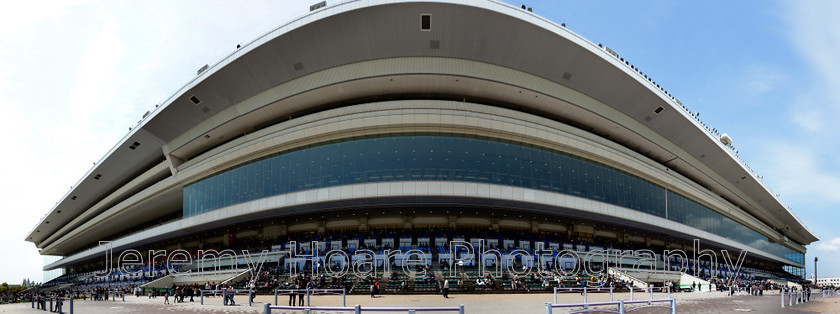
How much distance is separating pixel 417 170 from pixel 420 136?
2970mm

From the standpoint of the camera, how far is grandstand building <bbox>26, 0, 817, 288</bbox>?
40.7 m

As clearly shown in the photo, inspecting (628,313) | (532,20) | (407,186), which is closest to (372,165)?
(407,186)

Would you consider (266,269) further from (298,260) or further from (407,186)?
(407,186)

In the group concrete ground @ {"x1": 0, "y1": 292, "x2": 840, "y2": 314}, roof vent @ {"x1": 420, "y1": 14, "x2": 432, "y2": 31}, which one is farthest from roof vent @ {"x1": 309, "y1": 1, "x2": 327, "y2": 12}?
concrete ground @ {"x1": 0, "y1": 292, "x2": 840, "y2": 314}

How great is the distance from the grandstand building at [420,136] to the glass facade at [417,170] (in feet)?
0.43

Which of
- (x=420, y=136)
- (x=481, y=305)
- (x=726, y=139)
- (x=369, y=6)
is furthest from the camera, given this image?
(x=726, y=139)

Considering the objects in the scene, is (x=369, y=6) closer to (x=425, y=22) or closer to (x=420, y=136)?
(x=425, y=22)

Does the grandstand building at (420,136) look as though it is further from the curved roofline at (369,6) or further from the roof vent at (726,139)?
the roof vent at (726,139)

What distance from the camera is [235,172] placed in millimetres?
49344

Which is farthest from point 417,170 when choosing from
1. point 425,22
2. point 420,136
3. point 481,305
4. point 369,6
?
point 481,305

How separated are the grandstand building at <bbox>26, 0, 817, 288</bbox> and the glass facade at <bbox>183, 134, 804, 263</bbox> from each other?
13 cm

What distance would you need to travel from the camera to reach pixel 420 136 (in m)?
42.5

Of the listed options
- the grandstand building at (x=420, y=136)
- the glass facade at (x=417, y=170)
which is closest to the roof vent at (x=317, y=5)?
the grandstand building at (x=420, y=136)

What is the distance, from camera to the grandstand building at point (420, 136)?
40719 mm
